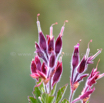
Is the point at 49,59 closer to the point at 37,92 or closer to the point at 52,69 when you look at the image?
the point at 52,69

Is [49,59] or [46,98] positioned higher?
[49,59]

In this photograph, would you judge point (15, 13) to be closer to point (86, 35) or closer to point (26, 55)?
point (26, 55)

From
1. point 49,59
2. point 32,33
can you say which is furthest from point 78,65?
point 32,33

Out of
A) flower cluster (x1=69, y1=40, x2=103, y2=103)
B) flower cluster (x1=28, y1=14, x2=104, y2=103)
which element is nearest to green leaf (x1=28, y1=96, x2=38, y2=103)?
flower cluster (x1=28, y1=14, x2=104, y2=103)

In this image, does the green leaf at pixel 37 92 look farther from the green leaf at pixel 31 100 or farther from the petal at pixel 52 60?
the petal at pixel 52 60

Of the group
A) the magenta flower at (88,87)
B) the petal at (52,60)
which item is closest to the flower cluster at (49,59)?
the petal at (52,60)

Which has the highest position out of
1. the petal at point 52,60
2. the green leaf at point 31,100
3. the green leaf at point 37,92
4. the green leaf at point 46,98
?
the petal at point 52,60

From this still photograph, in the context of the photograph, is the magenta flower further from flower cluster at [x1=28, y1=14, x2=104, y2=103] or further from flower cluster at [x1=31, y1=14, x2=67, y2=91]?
flower cluster at [x1=31, y1=14, x2=67, y2=91]

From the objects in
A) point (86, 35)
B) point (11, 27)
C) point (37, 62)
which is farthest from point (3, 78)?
point (37, 62)
